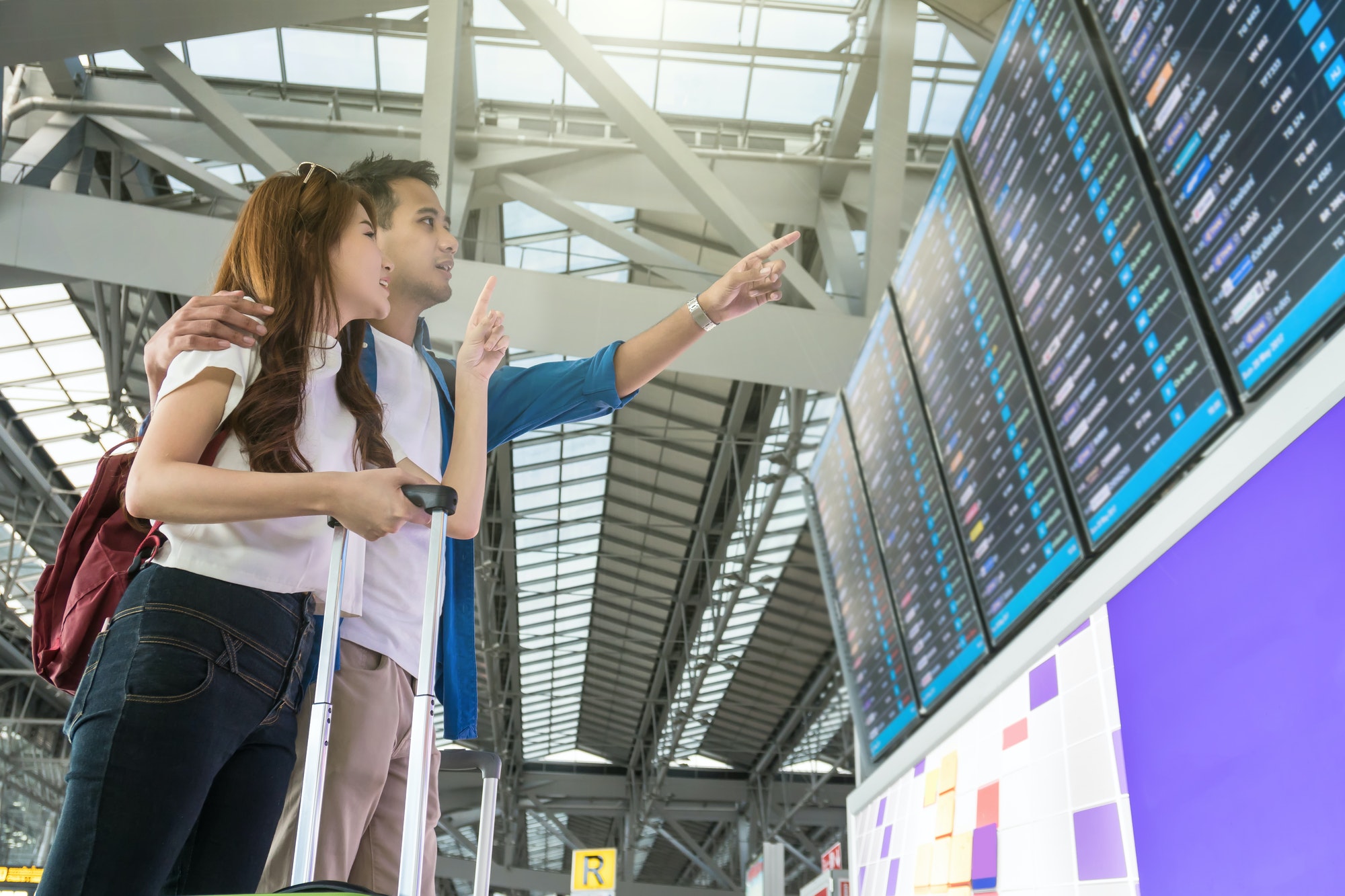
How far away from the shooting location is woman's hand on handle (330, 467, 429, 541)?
5.00ft

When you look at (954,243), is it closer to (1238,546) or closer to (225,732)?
(1238,546)

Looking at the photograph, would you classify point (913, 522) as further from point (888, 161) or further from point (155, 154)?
point (155, 154)

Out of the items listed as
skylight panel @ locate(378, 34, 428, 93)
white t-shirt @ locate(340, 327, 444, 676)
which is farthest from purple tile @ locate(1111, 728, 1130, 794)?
skylight panel @ locate(378, 34, 428, 93)

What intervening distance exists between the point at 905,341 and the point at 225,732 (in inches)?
148

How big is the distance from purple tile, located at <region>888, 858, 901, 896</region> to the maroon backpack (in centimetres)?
341

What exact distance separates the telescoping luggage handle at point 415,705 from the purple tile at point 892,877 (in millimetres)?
3170

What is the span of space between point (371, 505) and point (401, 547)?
0.53 metres

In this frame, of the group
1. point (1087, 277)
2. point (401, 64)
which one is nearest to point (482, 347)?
point (1087, 277)

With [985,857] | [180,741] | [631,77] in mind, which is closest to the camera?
[180,741]

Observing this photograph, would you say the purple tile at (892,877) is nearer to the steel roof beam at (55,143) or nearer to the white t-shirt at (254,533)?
the white t-shirt at (254,533)

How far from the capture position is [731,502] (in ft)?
62.3

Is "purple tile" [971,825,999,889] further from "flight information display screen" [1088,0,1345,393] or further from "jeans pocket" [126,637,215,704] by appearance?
"jeans pocket" [126,637,215,704]

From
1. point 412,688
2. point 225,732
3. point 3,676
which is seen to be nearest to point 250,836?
point 225,732

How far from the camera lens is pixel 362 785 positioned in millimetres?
1820
